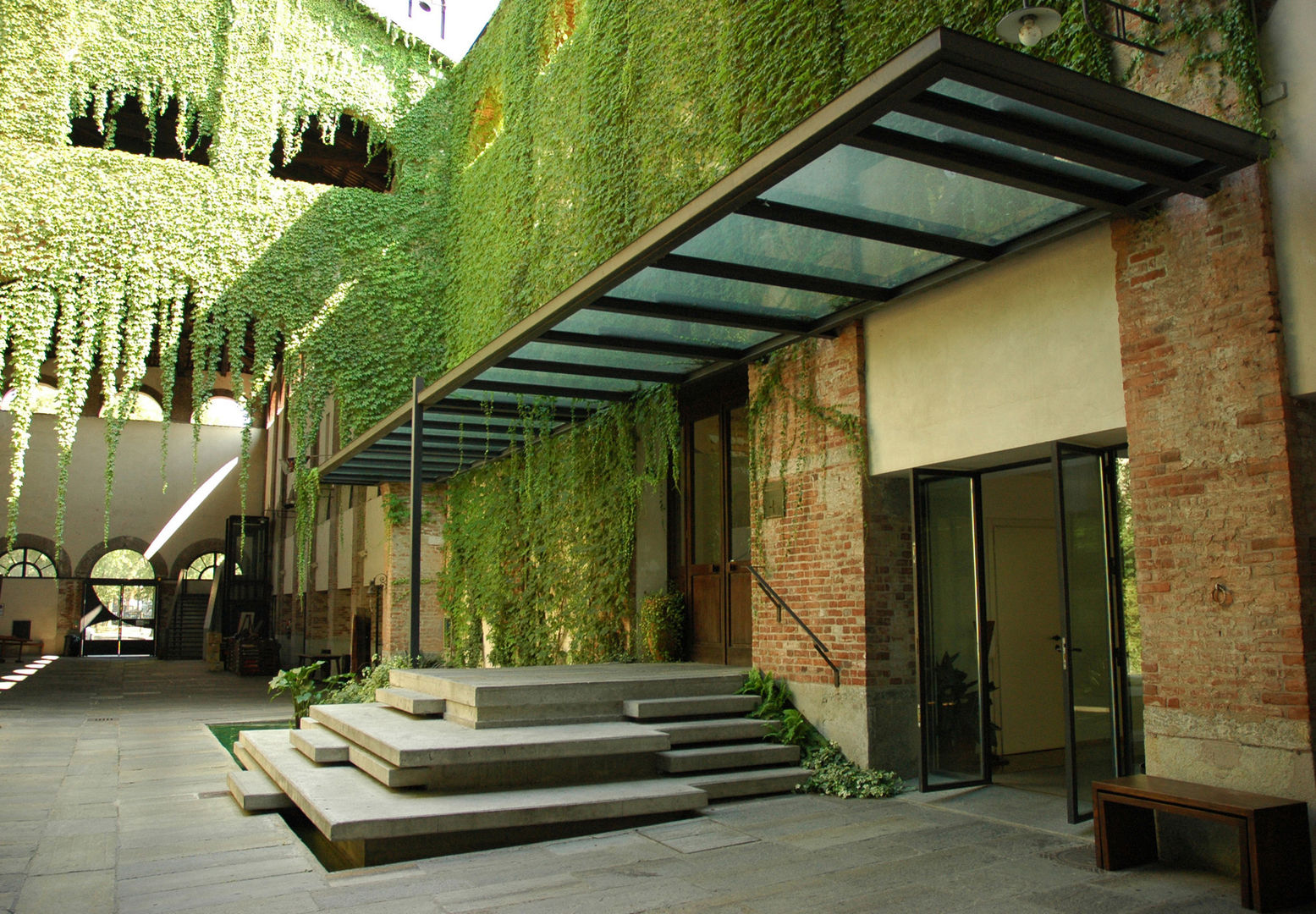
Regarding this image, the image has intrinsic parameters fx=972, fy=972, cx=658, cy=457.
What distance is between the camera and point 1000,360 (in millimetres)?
5785

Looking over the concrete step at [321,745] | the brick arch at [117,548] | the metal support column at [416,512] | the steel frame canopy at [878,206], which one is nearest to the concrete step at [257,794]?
the concrete step at [321,745]

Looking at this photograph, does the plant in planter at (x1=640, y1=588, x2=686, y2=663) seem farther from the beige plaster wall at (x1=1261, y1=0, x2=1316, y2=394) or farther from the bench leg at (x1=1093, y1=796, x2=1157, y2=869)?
the beige plaster wall at (x1=1261, y1=0, x2=1316, y2=394)

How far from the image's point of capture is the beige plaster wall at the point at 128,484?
2509cm

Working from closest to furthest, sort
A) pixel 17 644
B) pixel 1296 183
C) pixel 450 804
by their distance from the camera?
pixel 1296 183 → pixel 450 804 → pixel 17 644

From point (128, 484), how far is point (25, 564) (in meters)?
3.11

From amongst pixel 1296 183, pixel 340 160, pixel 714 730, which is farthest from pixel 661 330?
pixel 340 160

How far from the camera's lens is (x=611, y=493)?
9789 millimetres

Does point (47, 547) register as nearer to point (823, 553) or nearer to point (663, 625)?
point (663, 625)

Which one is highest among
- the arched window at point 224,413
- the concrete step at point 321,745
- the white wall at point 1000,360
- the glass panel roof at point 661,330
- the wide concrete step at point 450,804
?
the arched window at point 224,413

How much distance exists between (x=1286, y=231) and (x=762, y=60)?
198 inches

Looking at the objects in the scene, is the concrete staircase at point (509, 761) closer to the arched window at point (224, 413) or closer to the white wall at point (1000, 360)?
the white wall at point (1000, 360)

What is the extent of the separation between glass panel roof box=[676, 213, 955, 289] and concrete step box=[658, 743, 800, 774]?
3.11 m

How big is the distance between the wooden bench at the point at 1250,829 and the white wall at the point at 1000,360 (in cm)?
185

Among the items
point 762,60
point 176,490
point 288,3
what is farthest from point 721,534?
point 176,490
